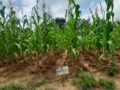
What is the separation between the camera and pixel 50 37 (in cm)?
192

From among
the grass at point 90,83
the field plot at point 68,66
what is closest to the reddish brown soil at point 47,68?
the field plot at point 68,66

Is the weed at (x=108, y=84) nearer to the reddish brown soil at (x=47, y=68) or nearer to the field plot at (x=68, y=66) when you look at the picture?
the field plot at (x=68, y=66)

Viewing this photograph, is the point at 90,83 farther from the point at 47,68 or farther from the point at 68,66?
the point at 47,68

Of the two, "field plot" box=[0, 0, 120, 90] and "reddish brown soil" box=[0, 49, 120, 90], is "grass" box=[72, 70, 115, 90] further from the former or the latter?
"reddish brown soil" box=[0, 49, 120, 90]

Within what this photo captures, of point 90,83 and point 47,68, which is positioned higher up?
point 47,68

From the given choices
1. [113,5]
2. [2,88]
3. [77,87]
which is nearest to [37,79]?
[2,88]

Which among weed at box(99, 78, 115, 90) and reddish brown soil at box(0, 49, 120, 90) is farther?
reddish brown soil at box(0, 49, 120, 90)

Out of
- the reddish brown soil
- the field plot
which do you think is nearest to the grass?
the field plot

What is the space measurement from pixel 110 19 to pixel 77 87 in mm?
1298

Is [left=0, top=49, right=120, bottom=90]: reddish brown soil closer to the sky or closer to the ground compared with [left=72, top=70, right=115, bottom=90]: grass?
closer to the sky

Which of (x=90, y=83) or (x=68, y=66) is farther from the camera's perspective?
(x=68, y=66)

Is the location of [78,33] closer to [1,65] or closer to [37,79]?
[37,79]

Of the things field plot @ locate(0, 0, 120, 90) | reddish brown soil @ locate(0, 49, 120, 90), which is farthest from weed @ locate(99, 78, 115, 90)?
reddish brown soil @ locate(0, 49, 120, 90)

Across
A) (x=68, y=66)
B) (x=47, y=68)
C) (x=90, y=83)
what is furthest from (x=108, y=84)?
(x=47, y=68)
